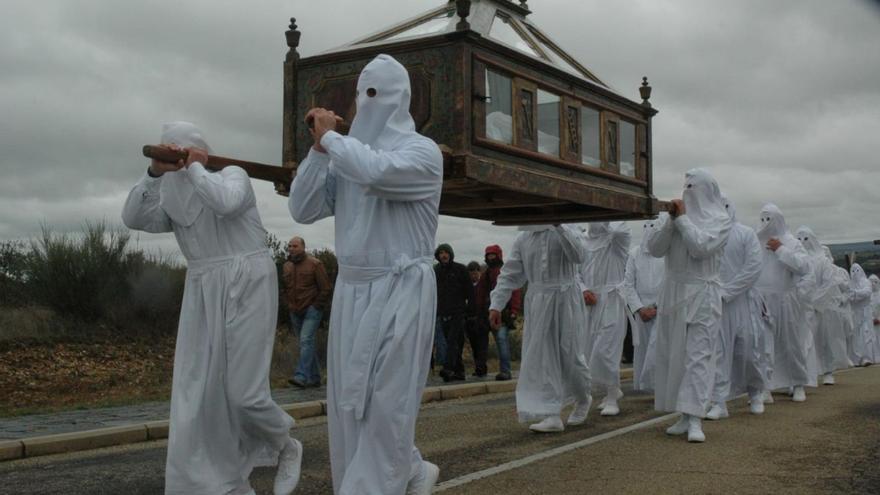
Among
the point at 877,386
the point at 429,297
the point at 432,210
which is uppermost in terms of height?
the point at 432,210

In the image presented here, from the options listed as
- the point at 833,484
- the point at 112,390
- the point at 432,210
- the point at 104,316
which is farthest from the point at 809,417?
the point at 104,316

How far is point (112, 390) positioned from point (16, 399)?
1.40m

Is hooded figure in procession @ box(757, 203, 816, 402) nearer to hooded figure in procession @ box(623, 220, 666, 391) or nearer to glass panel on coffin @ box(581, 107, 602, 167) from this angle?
hooded figure in procession @ box(623, 220, 666, 391)

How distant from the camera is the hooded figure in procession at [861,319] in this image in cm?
2336

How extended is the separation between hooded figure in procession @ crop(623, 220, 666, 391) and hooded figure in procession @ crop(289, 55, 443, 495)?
627 centimetres

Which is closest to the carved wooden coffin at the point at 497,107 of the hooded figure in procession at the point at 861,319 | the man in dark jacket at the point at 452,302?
the man in dark jacket at the point at 452,302

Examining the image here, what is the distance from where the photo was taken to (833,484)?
6668 millimetres

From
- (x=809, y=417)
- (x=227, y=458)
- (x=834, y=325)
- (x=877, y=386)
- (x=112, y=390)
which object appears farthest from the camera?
(x=834, y=325)

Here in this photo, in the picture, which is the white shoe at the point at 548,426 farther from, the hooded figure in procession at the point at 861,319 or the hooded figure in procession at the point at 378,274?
the hooded figure in procession at the point at 861,319

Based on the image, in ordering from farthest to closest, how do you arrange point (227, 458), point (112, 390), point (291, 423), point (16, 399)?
point (112, 390)
point (16, 399)
point (291, 423)
point (227, 458)

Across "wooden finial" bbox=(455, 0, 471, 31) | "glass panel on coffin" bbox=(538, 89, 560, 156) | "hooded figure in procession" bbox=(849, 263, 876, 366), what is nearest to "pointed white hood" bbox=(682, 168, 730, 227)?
"glass panel on coffin" bbox=(538, 89, 560, 156)

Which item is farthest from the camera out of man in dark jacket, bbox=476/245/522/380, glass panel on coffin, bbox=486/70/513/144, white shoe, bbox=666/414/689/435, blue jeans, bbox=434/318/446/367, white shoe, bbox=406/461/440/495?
man in dark jacket, bbox=476/245/522/380

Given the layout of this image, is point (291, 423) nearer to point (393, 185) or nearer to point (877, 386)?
point (393, 185)

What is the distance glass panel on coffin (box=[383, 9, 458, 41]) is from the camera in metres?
6.61
